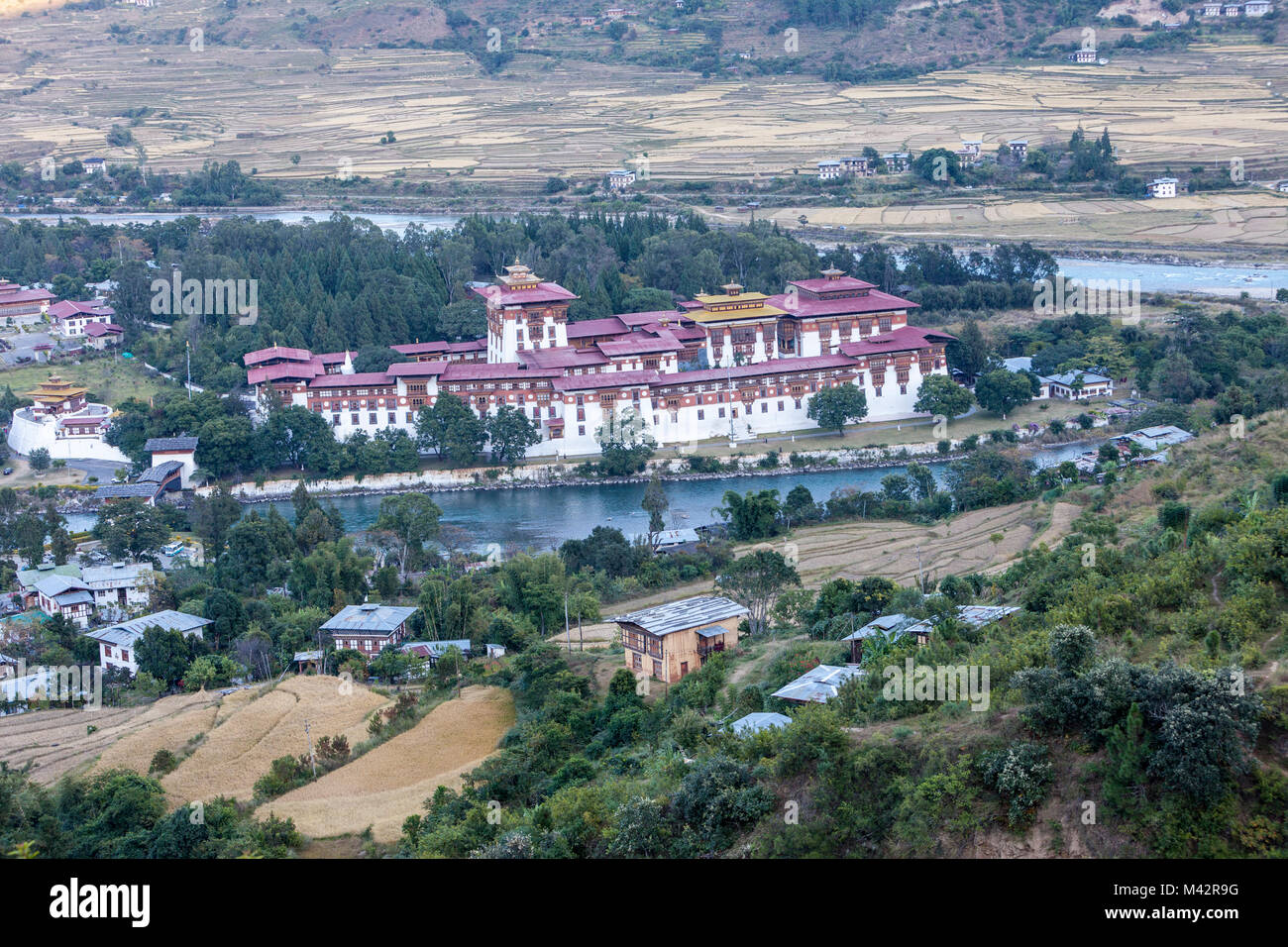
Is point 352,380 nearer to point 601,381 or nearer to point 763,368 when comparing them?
point 601,381

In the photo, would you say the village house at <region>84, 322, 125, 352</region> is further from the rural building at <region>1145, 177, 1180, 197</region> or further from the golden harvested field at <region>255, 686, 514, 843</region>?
the rural building at <region>1145, 177, 1180, 197</region>

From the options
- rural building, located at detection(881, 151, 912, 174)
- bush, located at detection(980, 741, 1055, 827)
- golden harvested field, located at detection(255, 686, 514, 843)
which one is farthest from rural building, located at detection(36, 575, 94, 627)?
rural building, located at detection(881, 151, 912, 174)

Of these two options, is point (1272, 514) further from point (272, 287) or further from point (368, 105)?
point (368, 105)

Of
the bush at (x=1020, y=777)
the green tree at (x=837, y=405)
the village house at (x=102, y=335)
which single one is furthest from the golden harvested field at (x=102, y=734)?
the village house at (x=102, y=335)

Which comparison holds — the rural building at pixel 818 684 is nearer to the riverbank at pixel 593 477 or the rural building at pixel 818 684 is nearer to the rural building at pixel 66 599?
the rural building at pixel 66 599

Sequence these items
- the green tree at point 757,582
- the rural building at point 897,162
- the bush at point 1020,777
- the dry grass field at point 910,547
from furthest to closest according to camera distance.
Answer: the rural building at point 897,162 < the dry grass field at point 910,547 < the green tree at point 757,582 < the bush at point 1020,777
